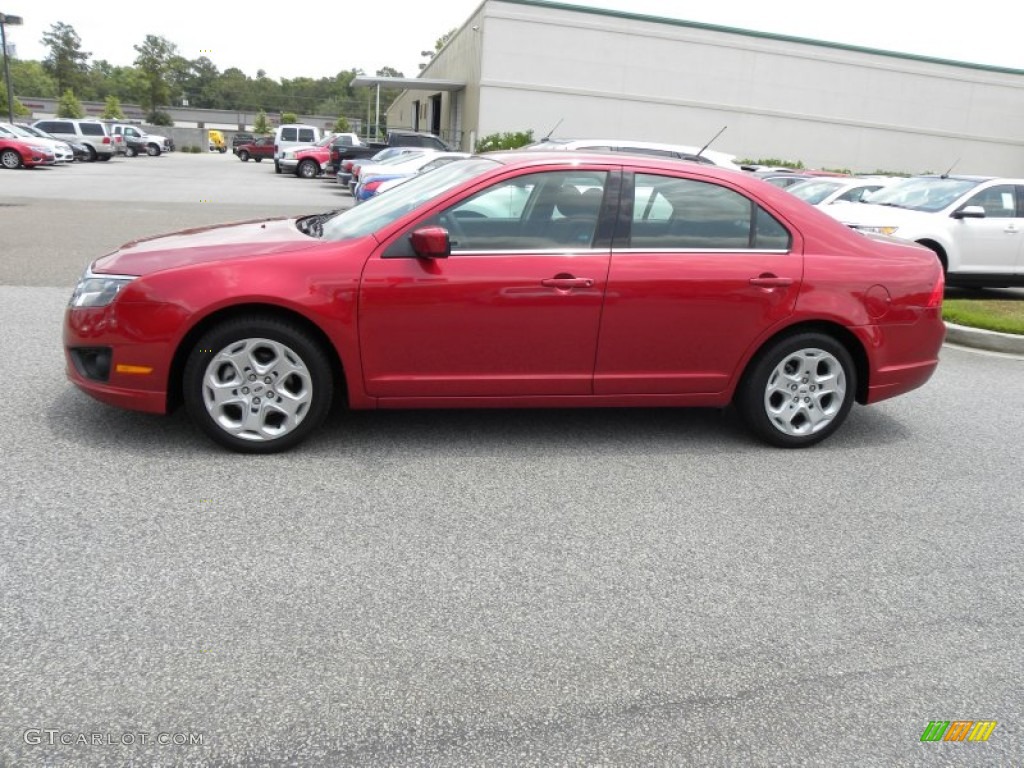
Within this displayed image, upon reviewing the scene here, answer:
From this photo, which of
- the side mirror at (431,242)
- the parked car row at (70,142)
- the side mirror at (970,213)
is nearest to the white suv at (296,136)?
the parked car row at (70,142)

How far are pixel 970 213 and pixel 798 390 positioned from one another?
7.51 m

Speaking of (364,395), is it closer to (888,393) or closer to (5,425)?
(5,425)

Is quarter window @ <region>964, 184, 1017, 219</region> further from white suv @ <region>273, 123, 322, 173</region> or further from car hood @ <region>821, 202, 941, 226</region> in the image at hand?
white suv @ <region>273, 123, 322, 173</region>

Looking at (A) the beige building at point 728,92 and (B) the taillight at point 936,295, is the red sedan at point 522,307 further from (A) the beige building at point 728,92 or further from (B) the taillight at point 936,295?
(A) the beige building at point 728,92

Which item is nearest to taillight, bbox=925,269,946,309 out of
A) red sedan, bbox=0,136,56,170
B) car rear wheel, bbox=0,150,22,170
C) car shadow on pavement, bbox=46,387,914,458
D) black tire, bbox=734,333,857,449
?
black tire, bbox=734,333,857,449

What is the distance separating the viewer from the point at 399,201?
5211mm

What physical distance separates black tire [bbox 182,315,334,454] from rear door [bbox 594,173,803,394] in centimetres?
161

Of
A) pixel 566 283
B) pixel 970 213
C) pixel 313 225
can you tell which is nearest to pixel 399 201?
pixel 313 225

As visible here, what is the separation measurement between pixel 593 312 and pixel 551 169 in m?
0.85

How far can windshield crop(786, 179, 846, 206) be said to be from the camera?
49.3 ft

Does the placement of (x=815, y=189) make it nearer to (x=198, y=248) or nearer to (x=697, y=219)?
(x=697, y=219)

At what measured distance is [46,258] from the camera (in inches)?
427

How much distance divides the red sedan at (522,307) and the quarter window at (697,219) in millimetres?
12

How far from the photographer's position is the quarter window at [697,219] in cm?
504
